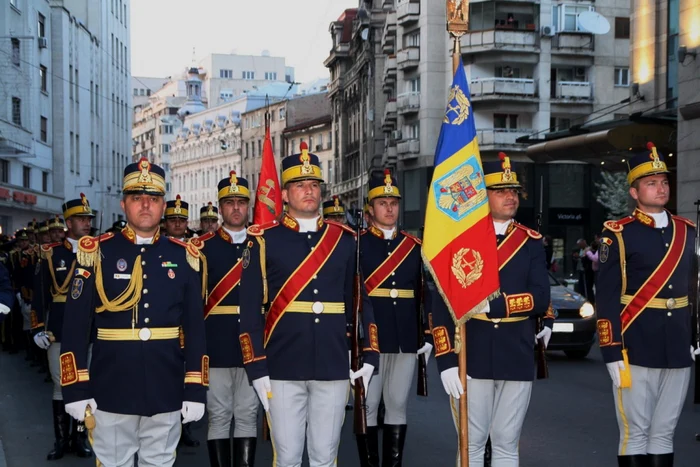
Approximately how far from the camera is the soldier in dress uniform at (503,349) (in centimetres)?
648

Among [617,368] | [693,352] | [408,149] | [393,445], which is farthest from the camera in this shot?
[408,149]

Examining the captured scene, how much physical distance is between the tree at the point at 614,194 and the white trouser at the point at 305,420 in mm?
41706

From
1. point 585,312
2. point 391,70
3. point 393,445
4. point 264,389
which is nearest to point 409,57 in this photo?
point 391,70

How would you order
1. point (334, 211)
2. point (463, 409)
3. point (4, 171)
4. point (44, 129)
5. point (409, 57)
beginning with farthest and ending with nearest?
1. point (409, 57)
2. point (44, 129)
3. point (4, 171)
4. point (334, 211)
5. point (463, 409)

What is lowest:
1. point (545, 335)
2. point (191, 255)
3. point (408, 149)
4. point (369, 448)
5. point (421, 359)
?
point (369, 448)

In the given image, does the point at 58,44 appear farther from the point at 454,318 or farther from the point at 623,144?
the point at 454,318

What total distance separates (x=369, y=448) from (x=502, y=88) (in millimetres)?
44499

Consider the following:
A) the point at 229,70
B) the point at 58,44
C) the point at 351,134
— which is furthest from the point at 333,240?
the point at 229,70

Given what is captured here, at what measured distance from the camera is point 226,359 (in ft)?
26.4

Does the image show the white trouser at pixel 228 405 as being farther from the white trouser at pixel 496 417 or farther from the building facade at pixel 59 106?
the building facade at pixel 59 106

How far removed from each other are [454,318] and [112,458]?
2260 mm

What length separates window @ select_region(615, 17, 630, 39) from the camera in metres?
53.7

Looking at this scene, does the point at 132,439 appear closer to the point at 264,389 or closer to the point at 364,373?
the point at 264,389

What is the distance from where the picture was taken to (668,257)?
7031 millimetres
